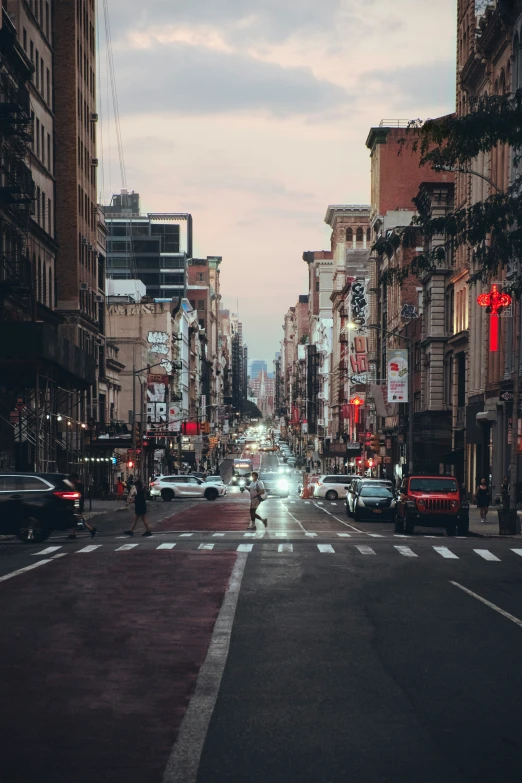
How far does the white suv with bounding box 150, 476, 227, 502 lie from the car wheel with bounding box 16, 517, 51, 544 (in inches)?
1628

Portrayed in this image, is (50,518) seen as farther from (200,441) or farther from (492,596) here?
(200,441)

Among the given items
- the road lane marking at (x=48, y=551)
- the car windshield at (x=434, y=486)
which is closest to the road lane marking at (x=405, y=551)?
the car windshield at (x=434, y=486)

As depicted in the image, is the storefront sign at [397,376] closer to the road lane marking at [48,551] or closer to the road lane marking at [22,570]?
the road lane marking at [48,551]

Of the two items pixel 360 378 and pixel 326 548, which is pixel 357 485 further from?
pixel 360 378

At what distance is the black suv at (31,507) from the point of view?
102ft

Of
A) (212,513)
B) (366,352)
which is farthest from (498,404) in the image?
(366,352)

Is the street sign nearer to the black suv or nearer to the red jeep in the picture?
the red jeep

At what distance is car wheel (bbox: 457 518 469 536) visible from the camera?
1448 inches

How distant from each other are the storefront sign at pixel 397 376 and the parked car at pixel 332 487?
6.26m

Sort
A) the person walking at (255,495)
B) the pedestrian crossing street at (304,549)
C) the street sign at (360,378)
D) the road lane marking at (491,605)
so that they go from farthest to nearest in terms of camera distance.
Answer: the street sign at (360,378), the person walking at (255,495), the pedestrian crossing street at (304,549), the road lane marking at (491,605)

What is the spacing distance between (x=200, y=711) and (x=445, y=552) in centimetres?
1888

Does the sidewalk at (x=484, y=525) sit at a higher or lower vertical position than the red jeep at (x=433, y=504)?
lower

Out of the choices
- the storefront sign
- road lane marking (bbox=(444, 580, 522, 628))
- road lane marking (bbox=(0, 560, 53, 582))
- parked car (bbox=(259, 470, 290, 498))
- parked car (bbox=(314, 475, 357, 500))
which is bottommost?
parked car (bbox=(259, 470, 290, 498))

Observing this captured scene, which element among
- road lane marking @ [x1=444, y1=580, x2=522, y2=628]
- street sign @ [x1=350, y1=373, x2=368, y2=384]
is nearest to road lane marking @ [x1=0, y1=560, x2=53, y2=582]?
road lane marking @ [x1=444, y1=580, x2=522, y2=628]
